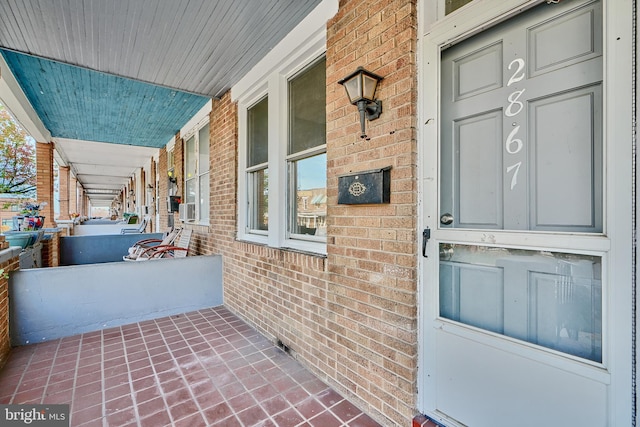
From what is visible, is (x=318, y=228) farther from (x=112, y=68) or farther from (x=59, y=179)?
(x=59, y=179)

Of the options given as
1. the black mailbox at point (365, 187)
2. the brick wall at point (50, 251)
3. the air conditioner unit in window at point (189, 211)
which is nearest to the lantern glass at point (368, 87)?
the black mailbox at point (365, 187)

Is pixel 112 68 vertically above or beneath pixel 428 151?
above

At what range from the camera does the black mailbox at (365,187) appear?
1.80m

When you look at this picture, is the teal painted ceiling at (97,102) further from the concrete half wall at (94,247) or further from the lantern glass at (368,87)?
the lantern glass at (368,87)

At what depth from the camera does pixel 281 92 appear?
3037 mm

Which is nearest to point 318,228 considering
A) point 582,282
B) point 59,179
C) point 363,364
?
point 363,364

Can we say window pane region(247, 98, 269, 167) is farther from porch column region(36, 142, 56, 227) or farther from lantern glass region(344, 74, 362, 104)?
porch column region(36, 142, 56, 227)

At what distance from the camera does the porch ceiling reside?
2.36m

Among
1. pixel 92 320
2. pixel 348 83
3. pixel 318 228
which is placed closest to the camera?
pixel 348 83

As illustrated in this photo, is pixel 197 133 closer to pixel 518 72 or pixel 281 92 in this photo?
pixel 281 92

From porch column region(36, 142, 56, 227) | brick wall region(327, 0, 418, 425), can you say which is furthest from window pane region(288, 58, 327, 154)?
porch column region(36, 142, 56, 227)

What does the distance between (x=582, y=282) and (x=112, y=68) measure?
4443mm

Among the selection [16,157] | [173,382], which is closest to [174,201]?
[173,382]

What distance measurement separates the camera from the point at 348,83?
6.21ft
